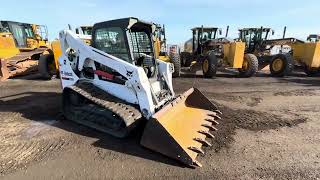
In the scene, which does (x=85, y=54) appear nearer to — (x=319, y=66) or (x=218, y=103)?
(x=218, y=103)

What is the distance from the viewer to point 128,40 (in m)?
6.03

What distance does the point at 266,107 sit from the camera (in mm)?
7938

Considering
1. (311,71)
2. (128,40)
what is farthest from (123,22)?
(311,71)

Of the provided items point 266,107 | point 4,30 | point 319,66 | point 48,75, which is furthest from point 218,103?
point 4,30

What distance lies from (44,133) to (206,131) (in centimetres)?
307

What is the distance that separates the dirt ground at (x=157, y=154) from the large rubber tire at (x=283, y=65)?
598 cm

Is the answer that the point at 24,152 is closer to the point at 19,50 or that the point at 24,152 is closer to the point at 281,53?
the point at 19,50

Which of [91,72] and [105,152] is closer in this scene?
[105,152]

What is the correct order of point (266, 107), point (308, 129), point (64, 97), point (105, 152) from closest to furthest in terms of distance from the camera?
point (105, 152) < point (308, 129) < point (64, 97) < point (266, 107)

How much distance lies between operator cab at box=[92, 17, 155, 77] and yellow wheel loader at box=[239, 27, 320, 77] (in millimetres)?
9264

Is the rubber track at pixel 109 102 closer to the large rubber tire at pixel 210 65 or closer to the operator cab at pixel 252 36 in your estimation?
the large rubber tire at pixel 210 65

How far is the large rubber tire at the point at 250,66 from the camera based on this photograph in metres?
13.9

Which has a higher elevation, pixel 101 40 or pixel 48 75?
pixel 101 40

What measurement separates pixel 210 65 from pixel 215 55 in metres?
0.86
